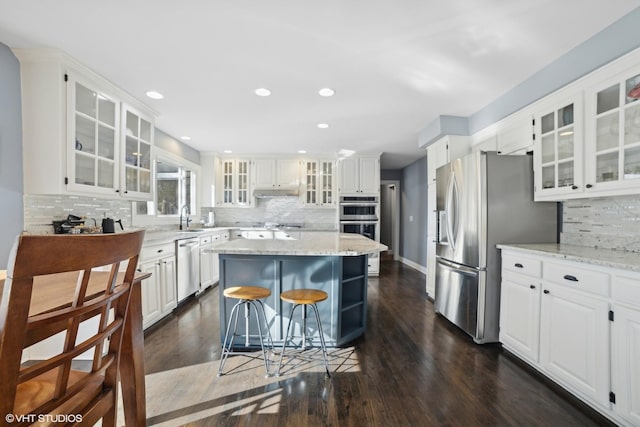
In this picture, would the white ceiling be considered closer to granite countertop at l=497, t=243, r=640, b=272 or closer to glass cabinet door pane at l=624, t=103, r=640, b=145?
glass cabinet door pane at l=624, t=103, r=640, b=145

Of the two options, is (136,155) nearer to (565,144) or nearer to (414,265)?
(565,144)

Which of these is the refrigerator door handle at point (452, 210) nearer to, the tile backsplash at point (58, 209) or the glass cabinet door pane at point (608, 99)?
the glass cabinet door pane at point (608, 99)

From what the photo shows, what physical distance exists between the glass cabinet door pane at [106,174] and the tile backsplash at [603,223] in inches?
166

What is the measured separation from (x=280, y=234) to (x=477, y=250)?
Answer: 3.50 metres

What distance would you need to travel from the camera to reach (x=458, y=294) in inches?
113

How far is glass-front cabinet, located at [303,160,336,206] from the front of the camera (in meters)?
5.76

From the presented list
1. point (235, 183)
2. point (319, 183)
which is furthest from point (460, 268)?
point (235, 183)

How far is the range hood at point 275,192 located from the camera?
18.3 ft

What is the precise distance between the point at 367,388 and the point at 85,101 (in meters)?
3.24

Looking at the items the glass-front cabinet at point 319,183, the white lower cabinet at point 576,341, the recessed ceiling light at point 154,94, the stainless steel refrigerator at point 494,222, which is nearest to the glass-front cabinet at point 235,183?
the glass-front cabinet at point 319,183

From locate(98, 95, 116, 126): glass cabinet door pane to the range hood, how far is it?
9.82ft

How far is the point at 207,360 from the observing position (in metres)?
2.30

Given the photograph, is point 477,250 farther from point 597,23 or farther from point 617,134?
point 597,23

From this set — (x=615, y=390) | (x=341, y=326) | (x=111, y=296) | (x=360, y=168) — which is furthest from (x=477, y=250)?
(x=360, y=168)
